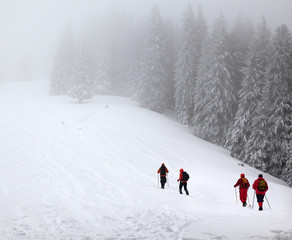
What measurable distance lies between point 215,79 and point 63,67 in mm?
40157

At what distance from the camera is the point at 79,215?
10.0 m

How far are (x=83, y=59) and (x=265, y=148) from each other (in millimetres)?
33463

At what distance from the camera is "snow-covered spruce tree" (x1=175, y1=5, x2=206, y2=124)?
1652 inches

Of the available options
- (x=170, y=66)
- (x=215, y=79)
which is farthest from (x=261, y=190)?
(x=170, y=66)

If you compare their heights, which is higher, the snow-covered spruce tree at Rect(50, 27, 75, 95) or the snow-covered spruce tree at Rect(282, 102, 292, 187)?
the snow-covered spruce tree at Rect(50, 27, 75, 95)

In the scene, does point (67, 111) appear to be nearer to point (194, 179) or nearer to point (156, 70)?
point (156, 70)

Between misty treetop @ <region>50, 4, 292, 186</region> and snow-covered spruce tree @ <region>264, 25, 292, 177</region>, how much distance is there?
0.29ft

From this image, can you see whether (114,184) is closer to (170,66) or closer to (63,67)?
(170,66)

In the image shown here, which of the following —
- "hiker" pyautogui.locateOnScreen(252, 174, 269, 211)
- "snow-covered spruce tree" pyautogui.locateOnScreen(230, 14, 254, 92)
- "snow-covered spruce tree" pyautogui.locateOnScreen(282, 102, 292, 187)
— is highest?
"snow-covered spruce tree" pyautogui.locateOnScreen(230, 14, 254, 92)

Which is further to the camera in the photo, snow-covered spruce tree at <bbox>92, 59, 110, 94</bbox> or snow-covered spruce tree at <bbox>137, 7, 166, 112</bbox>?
snow-covered spruce tree at <bbox>92, 59, 110, 94</bbox>

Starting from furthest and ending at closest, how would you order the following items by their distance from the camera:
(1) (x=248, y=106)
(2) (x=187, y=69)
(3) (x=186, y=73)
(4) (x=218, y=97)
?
(2) (x=187, y=69) < (3) (x=186, y=73) < (4) (x=218, y=97) < (1) (x=248, y=106)

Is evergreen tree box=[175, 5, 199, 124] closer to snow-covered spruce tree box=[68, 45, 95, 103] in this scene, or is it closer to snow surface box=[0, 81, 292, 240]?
snow surface box=[0, 81, 292, 240]

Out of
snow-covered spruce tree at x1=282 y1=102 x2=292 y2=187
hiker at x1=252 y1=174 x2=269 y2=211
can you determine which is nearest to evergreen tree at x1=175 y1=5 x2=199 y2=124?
snow-covered spruce tree at x1=282 y1=102 x2=292 y2=187

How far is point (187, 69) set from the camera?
42.7m
